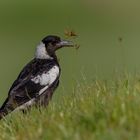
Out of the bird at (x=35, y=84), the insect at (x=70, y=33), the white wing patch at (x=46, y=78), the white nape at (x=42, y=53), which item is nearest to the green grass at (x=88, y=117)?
the insect at (x=70, y=33)

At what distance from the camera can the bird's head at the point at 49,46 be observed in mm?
13969

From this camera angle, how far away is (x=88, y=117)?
25.7ft

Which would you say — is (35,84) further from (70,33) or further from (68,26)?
(68,26)

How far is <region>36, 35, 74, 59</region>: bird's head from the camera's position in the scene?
13969mm

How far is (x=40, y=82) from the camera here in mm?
13211

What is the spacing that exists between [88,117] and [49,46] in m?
6.43

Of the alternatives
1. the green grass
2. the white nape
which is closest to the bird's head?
the white nape

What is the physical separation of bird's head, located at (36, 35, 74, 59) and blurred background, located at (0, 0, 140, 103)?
4949mm

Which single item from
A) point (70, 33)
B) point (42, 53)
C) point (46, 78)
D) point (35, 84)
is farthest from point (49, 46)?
point (70, 33)

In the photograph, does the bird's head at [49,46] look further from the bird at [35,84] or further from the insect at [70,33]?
the insect at [70,33]

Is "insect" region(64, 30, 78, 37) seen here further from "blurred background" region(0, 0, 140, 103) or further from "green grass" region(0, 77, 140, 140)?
"blurred background" region(0, 0, 140, 103)

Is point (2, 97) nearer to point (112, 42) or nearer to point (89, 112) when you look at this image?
point (89, 112)

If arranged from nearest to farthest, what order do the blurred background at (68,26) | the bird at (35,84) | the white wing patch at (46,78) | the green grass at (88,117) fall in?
the green grass at (88,117), the bird at (35,84), the white wing patch at (46,78), the blurred background at (68,26)

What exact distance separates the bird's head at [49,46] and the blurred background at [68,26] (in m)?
4.95
